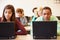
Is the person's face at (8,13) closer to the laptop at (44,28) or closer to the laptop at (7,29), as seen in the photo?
the laptop at (7,29)

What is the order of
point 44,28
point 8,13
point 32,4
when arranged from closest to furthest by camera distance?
point 44,28 < point 8,13 < point 32,4

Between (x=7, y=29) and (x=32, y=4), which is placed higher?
(x=32, y=4)

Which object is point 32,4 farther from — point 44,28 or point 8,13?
point 44,28

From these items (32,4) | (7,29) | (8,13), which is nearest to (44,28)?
(7,29)

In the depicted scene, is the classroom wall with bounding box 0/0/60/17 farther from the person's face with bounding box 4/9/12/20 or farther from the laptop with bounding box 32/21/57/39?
the laptop with bounding box 32/21/57/39

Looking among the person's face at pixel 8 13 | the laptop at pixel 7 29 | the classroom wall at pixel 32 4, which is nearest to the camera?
the laptop at pixel 7 29

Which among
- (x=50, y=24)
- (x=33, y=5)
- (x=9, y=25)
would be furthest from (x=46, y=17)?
(x=33, y=5)

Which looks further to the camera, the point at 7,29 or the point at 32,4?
the point at 32,4

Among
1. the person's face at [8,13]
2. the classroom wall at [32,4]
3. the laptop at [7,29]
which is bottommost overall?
the laptop at [7,29]

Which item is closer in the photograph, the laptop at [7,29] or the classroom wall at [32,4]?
the laptop at [7,29]

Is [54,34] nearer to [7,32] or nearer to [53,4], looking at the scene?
[7,32]

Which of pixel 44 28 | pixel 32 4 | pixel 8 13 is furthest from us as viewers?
pixel 32 4

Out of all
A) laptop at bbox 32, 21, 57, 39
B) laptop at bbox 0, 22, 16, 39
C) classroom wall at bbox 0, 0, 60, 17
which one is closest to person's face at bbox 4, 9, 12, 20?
laptop at bbox 0, 22, 16, 39

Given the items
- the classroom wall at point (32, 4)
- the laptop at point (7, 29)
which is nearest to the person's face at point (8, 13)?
the laptop at point (7, 29)
